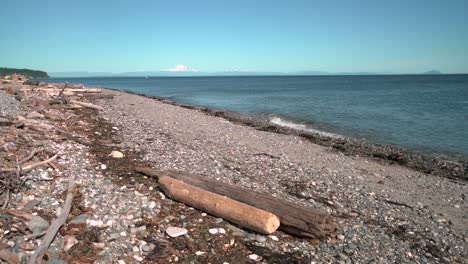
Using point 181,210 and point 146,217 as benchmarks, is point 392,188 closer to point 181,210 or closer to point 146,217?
point 181,210

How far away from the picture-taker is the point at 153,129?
1772 cm

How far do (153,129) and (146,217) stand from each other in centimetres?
1148

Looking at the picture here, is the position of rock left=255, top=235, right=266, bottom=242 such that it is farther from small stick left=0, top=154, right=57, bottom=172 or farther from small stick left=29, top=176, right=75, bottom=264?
small stick left=0, top=154, right=57, bottom=172

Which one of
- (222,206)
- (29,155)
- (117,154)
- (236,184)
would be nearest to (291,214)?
(222,206)

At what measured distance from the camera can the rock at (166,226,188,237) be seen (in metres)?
6.25

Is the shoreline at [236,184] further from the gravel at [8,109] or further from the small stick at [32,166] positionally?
the gravel at [8,109]

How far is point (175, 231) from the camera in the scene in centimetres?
634

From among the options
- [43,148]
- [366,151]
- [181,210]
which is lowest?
[366,151]

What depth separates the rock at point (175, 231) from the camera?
20.5ft

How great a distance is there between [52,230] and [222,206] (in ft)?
11.0

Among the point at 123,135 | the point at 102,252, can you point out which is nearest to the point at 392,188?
the point at 102,252

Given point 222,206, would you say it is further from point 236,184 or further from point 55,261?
point 55,261

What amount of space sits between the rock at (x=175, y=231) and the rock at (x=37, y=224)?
2270mm

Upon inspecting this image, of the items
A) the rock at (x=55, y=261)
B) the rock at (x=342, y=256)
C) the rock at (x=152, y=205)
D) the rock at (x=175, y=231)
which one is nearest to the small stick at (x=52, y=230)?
the rock at (x=55, y=261)
